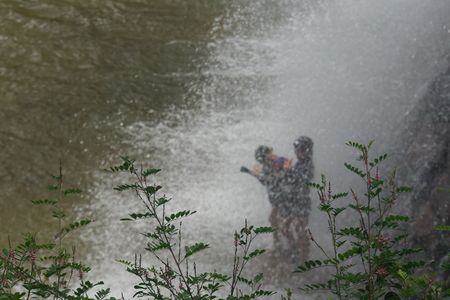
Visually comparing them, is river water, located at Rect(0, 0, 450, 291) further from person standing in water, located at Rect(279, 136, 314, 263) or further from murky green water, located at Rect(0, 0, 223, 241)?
person standing in water, located at Rect(279, 136, 314, 263)

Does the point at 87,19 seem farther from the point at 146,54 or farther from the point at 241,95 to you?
the point at 241,95

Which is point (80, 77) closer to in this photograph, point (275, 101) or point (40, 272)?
point (275, 101)

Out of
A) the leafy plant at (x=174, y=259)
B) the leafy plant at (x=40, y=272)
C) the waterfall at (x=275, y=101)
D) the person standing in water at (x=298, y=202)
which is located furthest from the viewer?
the waterfall at (x=275, y=101)

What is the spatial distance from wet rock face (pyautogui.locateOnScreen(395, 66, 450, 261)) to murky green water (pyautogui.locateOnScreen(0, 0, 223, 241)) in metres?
5.49

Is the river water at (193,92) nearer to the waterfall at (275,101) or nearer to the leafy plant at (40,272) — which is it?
the waterfall at (275,101)

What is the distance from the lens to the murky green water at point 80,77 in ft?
37.5

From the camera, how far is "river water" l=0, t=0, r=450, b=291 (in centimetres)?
1060

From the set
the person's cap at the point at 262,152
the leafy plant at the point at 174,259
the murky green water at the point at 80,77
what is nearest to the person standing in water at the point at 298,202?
the person's cap at the point at 262,152

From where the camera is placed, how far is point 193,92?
13.5 meters

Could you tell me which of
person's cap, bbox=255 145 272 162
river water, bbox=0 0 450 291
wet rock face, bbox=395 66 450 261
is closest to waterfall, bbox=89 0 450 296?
river water, bbox=0 0 450 291

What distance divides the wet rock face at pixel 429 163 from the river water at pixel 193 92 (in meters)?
1.00

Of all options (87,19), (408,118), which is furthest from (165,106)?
(408,118)

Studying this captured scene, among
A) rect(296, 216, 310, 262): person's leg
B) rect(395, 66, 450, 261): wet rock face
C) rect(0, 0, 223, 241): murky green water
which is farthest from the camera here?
rect(0, 0, 223, 241): murky green water

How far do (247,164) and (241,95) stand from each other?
2.32 metres
